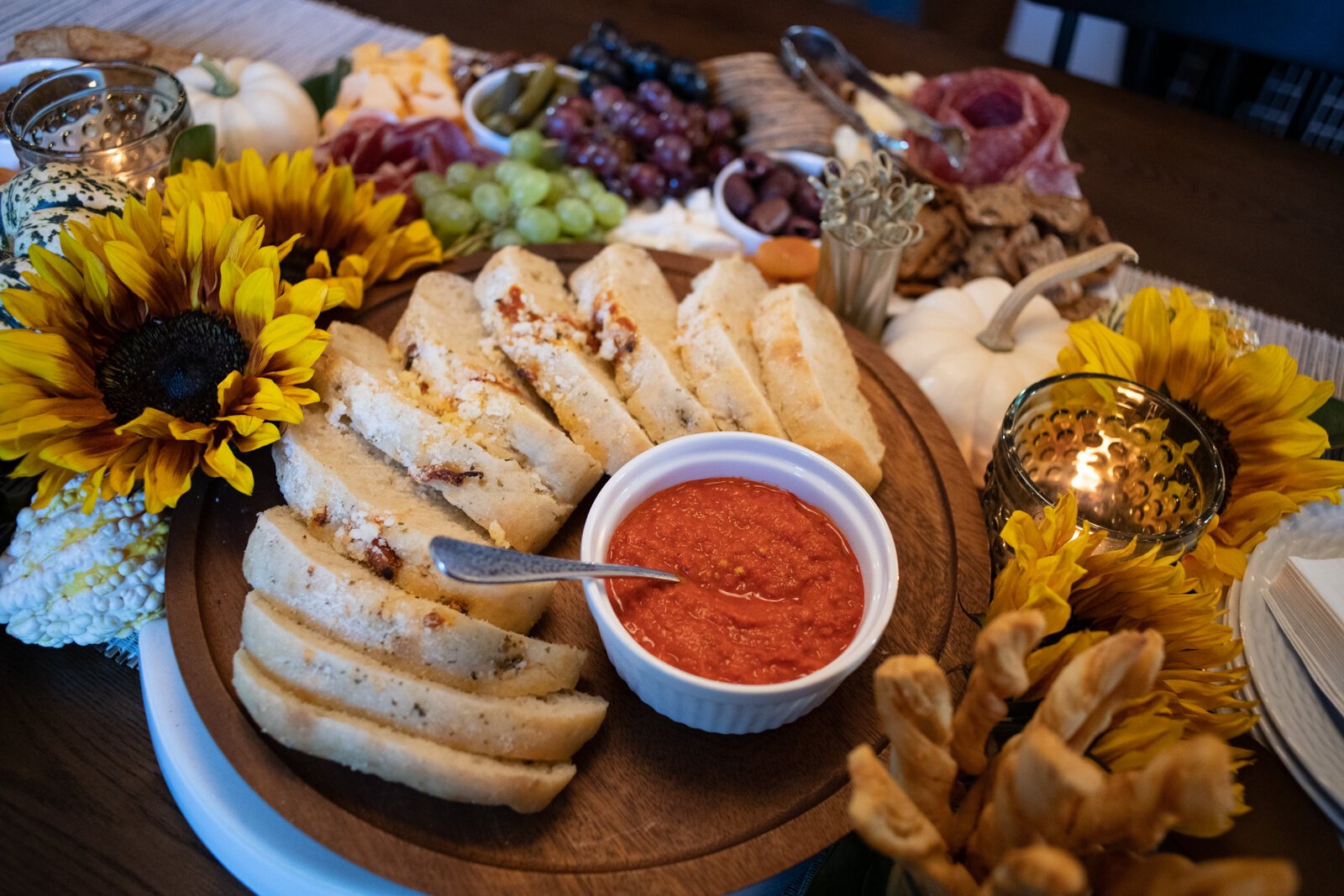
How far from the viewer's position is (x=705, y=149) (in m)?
3.58

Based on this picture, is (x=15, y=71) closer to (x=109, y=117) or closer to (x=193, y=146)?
(x=109, y=117)

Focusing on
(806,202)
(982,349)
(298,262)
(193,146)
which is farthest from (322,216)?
(982,349)

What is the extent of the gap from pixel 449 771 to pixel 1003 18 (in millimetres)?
5895

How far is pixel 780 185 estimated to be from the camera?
336 cm

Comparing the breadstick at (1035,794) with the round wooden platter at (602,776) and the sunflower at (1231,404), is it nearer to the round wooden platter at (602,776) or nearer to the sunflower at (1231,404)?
the round wooden platter at (602,776)

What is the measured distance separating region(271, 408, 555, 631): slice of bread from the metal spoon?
163 mm

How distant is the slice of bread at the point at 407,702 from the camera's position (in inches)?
66.3

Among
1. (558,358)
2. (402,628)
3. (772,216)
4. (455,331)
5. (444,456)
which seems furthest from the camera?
(772,216)

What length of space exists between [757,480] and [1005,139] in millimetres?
2294

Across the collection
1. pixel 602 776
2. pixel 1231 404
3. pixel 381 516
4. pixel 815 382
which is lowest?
pixel 602 776

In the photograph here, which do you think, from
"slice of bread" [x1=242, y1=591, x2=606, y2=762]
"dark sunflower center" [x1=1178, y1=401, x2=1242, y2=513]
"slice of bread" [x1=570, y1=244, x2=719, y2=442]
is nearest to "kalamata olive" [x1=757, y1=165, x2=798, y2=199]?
"slice of bread" [x1=570, y1=244, x2=719, y2=442]

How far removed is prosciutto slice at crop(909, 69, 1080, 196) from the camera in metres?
3.55

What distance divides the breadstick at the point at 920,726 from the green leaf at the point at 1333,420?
5.93ft

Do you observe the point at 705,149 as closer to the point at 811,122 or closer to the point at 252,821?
the point at 811,122
